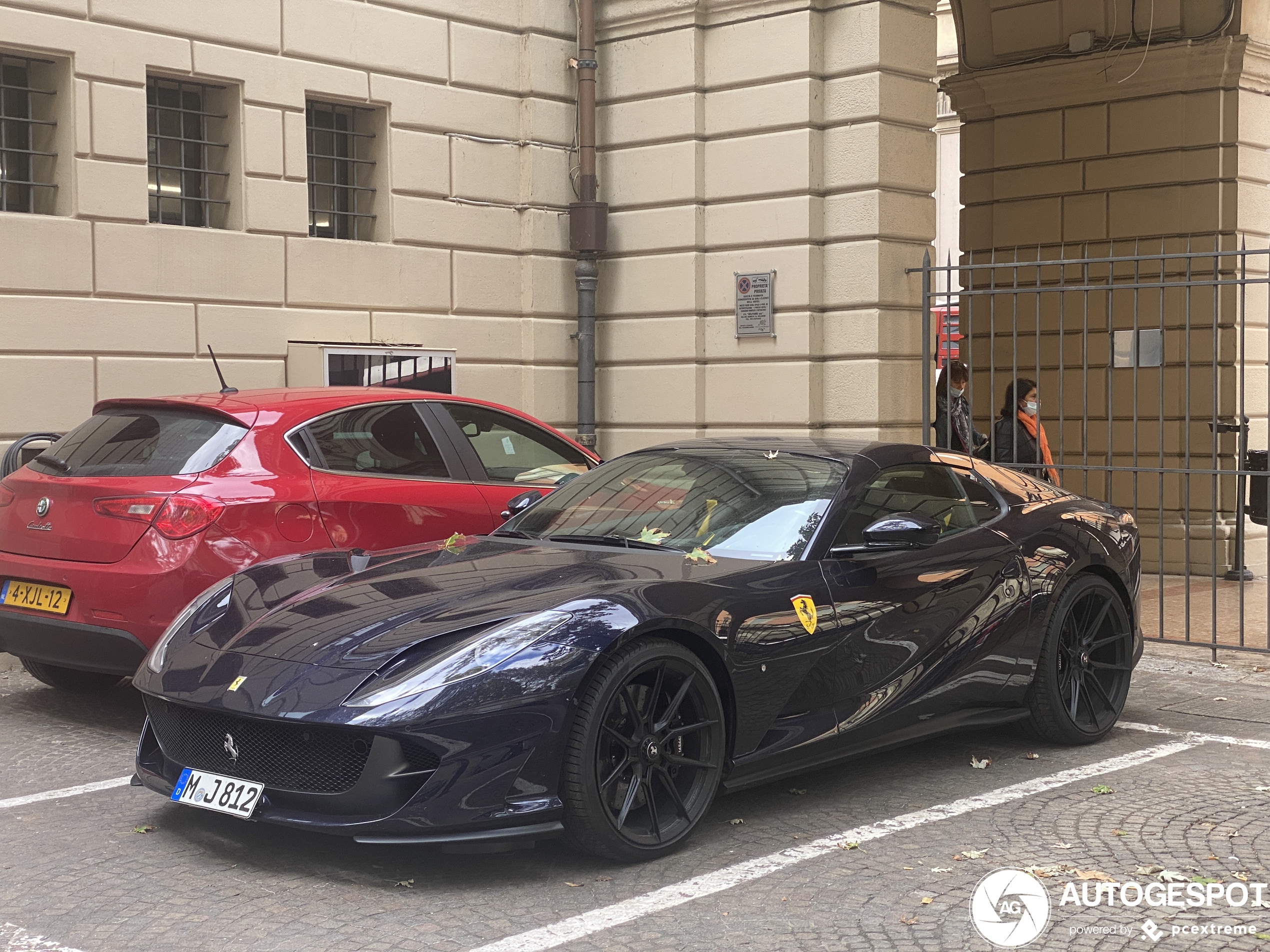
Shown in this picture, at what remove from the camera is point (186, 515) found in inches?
241

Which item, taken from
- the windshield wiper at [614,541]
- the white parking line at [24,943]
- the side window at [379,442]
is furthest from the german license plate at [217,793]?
the side window at [379,442]

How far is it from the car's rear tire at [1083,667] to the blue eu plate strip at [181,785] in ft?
11.3

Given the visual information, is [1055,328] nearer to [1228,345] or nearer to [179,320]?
[1228,345]

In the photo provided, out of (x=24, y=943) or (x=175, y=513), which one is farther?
(x=175, y=513)

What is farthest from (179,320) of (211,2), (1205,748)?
(1205,748)

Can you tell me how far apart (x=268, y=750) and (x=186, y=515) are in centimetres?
205

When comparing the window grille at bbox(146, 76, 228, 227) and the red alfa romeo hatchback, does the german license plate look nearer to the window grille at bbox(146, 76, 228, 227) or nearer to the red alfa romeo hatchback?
the red alfa romeo hatchback

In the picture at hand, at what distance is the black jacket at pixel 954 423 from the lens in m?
11.0

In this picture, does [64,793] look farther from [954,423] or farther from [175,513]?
[954,423]

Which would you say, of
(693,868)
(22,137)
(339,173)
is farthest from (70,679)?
(339,173)

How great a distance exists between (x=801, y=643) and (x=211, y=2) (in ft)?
25.5

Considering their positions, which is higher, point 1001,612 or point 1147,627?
point 1001,612

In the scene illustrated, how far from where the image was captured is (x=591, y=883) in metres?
4.35

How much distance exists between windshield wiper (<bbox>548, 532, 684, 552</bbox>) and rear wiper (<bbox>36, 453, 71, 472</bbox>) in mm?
2508
